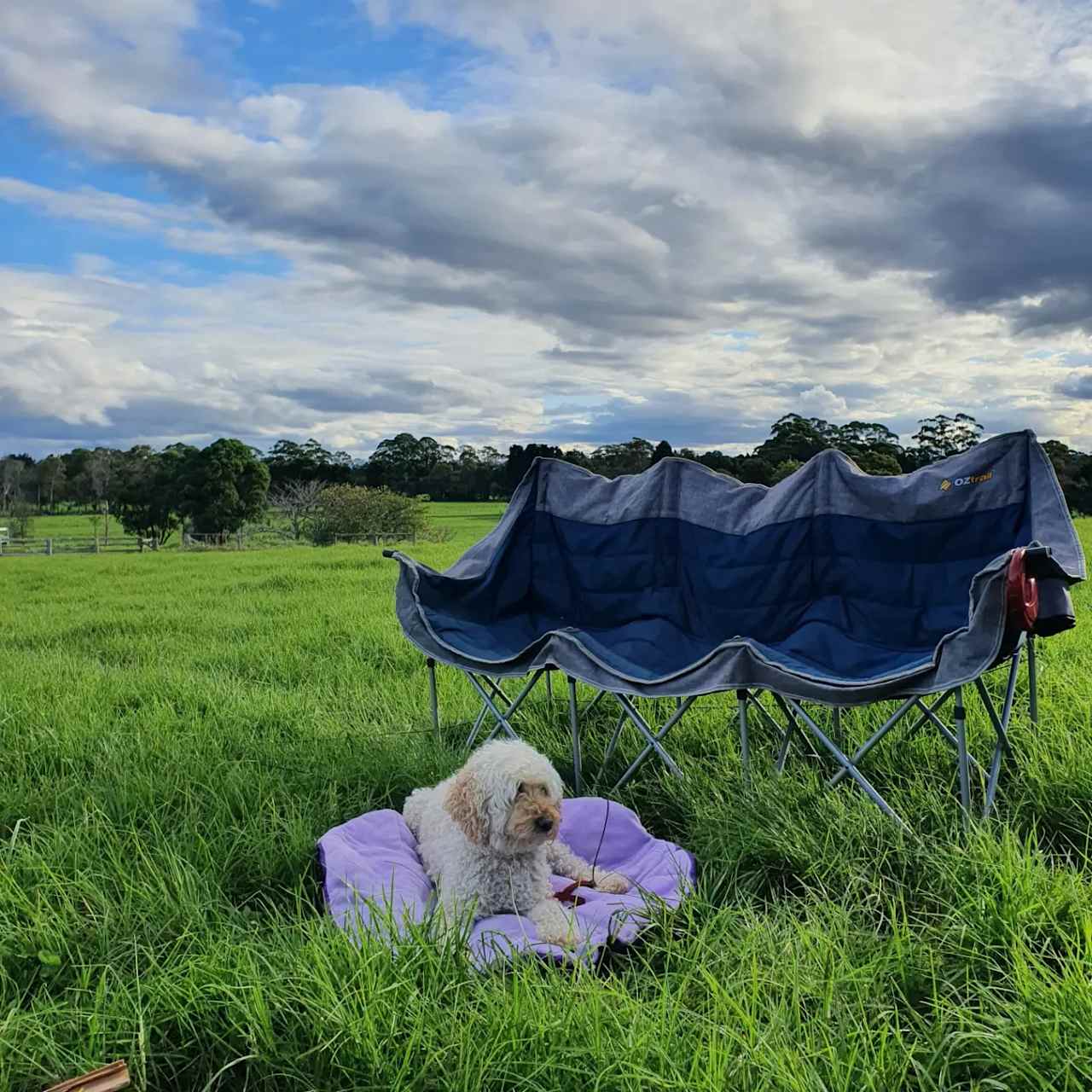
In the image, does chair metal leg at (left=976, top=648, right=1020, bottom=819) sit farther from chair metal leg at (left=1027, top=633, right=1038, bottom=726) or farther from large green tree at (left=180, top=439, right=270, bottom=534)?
large green tree at (left=180, top=439, right=270, bottom=534)

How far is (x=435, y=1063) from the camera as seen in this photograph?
145cm

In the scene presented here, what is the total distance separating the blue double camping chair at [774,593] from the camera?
2.47m

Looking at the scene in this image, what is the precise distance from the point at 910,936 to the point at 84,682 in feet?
13.2

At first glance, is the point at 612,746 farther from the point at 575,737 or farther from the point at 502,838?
the point at 502,838

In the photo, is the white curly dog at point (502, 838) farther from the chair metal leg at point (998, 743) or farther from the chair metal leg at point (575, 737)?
the chair metal leg at point (998, 743)

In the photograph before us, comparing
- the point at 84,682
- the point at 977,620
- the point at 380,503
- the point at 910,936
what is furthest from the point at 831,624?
the point at 380,503

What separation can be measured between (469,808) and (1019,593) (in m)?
1.45

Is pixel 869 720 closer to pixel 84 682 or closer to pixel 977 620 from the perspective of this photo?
pixel 977 620

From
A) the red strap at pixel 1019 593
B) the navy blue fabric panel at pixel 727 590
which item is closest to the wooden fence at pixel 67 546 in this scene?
the navy blue fabric panel at pixel 727 590

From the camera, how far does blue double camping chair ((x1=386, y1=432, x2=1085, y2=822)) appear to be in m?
2.47

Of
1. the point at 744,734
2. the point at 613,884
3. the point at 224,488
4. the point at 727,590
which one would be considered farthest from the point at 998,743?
the point at 224,488

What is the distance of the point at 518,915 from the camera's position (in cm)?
210

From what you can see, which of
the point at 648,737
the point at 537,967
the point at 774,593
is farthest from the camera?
the point at 774,593

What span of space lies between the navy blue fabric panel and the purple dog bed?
19.5 inches
